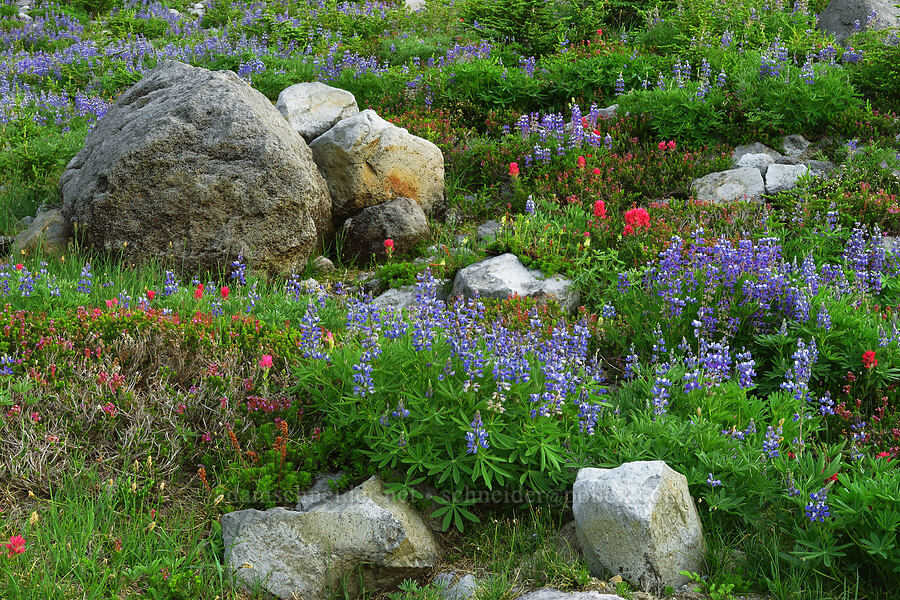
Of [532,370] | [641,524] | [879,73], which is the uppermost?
[879,73]

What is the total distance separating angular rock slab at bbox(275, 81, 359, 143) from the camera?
31.0ft

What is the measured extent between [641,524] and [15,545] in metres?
3.19

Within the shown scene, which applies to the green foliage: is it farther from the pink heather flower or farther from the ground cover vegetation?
the pink heather flower

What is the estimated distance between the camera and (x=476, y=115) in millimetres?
10859

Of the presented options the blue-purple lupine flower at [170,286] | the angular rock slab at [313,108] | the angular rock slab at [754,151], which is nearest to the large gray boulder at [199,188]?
the blue-purple lupine flower at [170,286]

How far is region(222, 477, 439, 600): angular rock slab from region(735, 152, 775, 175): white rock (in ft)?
21.5

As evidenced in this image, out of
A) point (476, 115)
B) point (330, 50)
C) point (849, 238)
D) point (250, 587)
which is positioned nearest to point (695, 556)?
point (250, 587)

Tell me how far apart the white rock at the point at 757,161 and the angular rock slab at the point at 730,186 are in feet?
0.55

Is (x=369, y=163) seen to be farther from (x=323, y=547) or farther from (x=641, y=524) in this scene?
(x=641, y=524)

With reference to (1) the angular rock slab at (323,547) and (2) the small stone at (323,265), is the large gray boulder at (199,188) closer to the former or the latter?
(2) the small stone at (323,265)

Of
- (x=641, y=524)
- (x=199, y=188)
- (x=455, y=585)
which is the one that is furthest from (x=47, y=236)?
(x=641, y=524)

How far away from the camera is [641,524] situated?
13.1ft

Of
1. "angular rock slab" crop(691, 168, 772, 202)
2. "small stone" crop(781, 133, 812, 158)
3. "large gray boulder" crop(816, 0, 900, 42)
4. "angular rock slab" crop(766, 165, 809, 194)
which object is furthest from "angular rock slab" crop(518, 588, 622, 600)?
"large gray boulder" crop(816, 0, 900, 42)

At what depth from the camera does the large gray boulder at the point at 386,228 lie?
27.7ft
